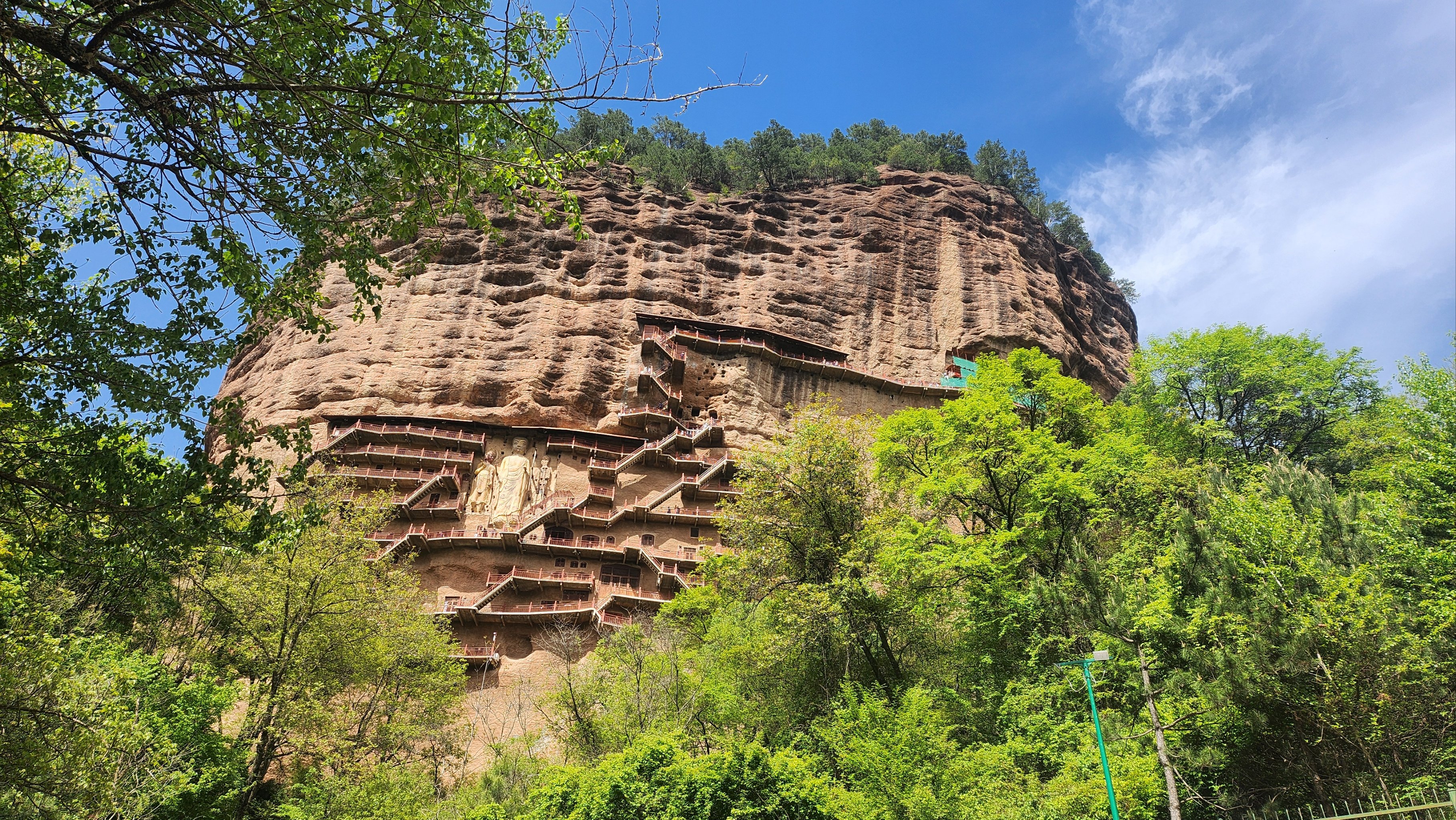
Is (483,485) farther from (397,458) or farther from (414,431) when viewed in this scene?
(414,431)

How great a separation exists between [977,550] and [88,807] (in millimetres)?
15749

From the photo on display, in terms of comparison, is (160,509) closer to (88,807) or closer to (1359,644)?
(88,807)

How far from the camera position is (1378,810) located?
31.7ft

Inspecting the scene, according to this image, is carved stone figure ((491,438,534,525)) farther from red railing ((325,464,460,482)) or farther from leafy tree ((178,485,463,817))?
leafy tree ((178,485,463,817))

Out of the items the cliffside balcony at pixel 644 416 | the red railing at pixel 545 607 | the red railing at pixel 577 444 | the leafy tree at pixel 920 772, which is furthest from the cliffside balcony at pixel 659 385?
the leafy tree at pixel 920 772

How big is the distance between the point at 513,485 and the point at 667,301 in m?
12.5

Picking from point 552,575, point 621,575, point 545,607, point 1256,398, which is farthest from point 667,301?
point 1256,398

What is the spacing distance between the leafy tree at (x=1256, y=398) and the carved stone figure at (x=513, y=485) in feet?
79.1

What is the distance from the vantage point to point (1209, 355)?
30844mm

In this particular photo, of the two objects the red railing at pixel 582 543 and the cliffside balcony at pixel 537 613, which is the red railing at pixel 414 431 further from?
the cliffside balcony at pixel 537 613

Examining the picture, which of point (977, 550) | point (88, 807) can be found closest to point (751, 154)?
point (977, 550)

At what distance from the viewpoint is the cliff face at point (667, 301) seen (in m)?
37.5

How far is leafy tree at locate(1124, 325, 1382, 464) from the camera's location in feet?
94.5

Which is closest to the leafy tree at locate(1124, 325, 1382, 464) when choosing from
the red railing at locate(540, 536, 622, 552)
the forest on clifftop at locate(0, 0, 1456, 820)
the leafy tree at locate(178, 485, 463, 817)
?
the forest on clifftop at locate(0, 0, 1456, 820)
